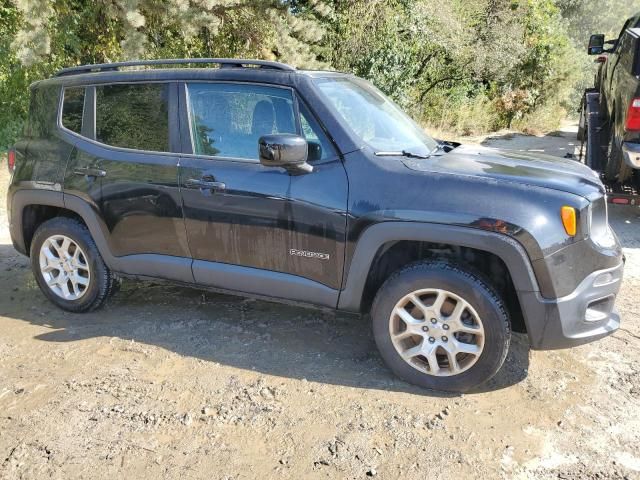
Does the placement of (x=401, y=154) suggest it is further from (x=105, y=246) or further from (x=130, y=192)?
(x=105, y=246)

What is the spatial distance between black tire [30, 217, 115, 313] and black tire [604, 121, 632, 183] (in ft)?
18.2

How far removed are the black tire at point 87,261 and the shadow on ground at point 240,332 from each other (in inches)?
4.2

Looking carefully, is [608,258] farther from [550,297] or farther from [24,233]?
[24,233]

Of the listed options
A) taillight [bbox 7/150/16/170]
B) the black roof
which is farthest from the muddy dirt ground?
the black roof

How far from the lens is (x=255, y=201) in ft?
11.6

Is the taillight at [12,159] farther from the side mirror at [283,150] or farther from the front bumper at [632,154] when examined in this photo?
the front bumper at [632,154]

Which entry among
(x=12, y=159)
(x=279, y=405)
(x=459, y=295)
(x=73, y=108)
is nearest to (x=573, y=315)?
(x=459, y=295)

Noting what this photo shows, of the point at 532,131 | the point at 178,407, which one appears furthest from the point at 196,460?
the point at 532,131

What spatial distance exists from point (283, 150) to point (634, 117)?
461 cm

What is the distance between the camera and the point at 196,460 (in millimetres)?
2760

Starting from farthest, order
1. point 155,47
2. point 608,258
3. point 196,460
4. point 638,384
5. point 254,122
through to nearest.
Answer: point 155,47 < point 254,122 < point 638,384 < point 608,258 < point 196,460

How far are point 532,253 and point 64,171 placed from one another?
11.0ft

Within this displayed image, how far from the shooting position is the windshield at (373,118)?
3561 mm

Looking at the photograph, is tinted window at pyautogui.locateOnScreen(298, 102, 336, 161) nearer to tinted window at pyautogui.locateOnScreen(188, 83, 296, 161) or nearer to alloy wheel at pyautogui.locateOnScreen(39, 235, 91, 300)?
tinted window at pyautogui.locateOnScreen(188, 83, 296, 161)
